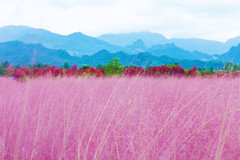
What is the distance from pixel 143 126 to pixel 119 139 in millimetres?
286

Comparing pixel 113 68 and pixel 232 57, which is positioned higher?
pixel 113 68

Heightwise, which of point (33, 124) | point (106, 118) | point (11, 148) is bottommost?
point (11, 148)

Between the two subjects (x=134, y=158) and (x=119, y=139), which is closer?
(x=134, y=158)

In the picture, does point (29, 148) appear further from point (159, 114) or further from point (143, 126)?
point (159, 114)

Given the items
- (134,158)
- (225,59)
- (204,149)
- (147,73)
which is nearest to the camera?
(134,158)

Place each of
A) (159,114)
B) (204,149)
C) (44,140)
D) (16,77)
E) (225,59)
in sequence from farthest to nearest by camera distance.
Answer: (16,77)
(225,59)
(159,114)
(44,140)
(204,149)

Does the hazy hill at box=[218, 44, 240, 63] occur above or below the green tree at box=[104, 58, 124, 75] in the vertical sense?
below

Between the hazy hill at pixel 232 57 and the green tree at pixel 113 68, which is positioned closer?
the hazy hill at pixel 232 57

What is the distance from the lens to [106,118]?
7.00 ft

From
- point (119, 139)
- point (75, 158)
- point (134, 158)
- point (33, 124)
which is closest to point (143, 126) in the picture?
point (119, 139)

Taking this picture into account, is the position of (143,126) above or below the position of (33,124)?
above

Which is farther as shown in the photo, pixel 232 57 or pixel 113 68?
pixel 113 68

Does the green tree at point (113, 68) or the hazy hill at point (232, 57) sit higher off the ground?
the green tree at point (113, 68)

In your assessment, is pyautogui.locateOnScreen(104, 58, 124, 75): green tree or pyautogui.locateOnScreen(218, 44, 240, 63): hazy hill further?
pyautogui.locateOnScreen(104, 58, 124, 75): green tree
